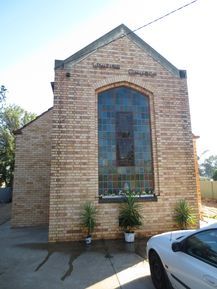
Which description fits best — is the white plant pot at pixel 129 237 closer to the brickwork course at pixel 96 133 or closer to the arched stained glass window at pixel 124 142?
the brickwork course at pixel 96 133

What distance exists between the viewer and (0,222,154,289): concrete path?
182 inches

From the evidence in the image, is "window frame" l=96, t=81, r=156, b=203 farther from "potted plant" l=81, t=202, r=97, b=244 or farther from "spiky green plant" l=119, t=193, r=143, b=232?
"potted plant" l=81, t=202, r=97, b=244

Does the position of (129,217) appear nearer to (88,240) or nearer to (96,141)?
(88,240)

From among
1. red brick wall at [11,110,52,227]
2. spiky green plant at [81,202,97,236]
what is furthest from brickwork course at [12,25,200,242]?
red brick wall at [11,110,52,227]

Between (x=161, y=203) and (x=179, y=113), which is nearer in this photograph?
(x=161, y=203)

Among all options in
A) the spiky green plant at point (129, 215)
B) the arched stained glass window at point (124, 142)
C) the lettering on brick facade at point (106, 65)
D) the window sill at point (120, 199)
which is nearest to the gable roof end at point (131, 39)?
the lettering on brick facade at point (106, 65)

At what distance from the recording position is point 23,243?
7.60 meters

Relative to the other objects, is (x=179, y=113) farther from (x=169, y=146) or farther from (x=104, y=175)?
(x=104, y=175)

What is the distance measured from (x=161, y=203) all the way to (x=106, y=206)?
198 cm

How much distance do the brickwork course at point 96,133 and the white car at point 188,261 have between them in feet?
13.1

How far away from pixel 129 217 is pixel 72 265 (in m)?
2.62

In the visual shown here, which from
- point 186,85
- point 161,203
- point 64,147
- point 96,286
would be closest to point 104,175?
point 64,147

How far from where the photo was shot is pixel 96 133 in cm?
855

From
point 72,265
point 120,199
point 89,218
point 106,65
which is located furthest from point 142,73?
point 72,265
